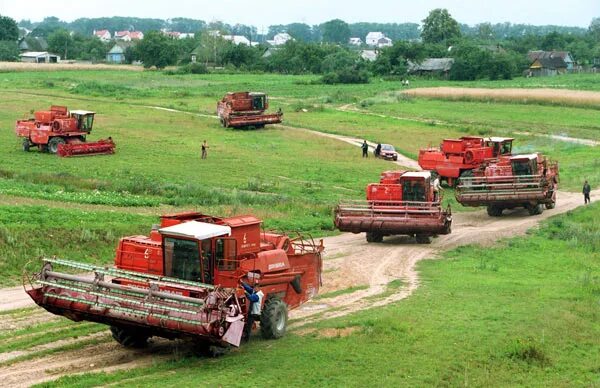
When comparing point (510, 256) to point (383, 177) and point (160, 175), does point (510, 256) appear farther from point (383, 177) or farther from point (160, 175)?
point (160, 175)

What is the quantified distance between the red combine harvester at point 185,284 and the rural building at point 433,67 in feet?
438

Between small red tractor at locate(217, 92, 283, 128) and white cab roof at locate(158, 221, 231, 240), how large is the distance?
183 feet

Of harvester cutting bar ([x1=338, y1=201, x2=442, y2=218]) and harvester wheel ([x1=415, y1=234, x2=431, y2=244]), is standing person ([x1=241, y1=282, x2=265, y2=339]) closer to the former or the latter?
harvester cutting bar ([x1=338, y1=201, x2=442, y2=218])

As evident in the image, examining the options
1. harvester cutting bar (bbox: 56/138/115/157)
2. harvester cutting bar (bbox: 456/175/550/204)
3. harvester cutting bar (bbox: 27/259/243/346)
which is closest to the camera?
harvester cutting bar (bbox: 27/259/243/346)

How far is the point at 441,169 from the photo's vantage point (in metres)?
50.7

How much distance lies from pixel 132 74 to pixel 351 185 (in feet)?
332

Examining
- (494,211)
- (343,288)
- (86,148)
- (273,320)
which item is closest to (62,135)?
(86,148)

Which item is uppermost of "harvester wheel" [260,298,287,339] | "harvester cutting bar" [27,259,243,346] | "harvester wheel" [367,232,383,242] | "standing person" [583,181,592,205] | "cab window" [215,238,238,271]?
"cab window" [215,238,238,271]

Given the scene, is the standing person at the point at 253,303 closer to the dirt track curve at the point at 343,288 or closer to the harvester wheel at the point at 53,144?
the dirt track curve at the point at 343,288

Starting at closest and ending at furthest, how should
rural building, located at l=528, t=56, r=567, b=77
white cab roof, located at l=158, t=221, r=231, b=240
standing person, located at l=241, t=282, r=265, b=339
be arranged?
1. white cab roof, located at l=158, t=221, r=231, b=240
2. standing person, located at l=241, t=282, r=265, b=339
3. rural building, located at l=528, t=56, r=567, b=77

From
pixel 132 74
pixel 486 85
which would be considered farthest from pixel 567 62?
pixel 132 74

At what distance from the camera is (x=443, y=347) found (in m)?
20.9

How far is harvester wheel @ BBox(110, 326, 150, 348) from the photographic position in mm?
20203

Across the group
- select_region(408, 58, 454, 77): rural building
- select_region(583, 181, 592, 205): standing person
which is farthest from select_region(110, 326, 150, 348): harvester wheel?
select_region(408, 58, 454, 77): rural building
